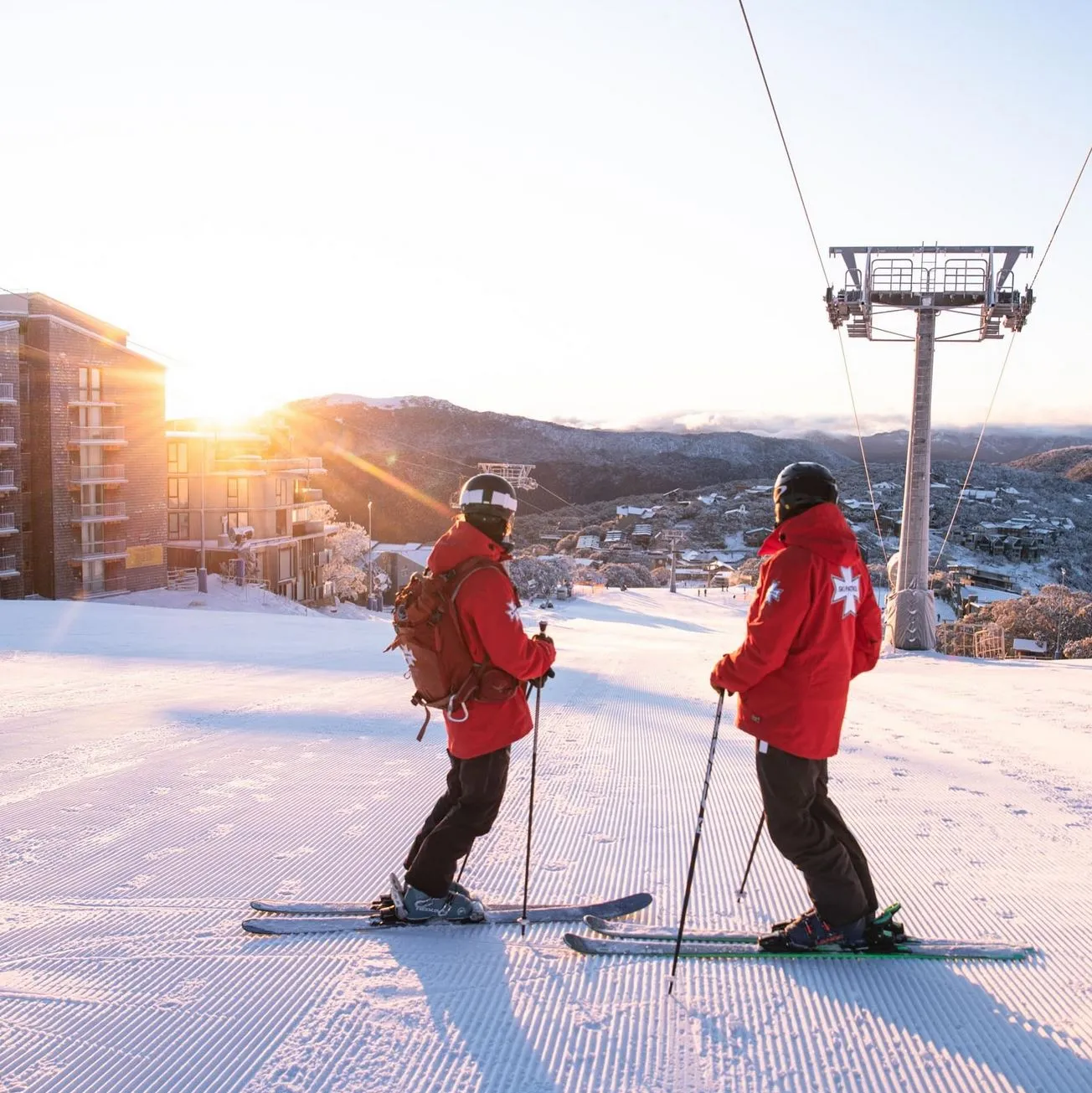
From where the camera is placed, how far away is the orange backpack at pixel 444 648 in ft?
10.1

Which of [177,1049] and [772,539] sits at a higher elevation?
[772,539]

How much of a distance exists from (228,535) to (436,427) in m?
97.0

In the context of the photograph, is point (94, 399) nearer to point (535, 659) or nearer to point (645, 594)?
point (645, 594)

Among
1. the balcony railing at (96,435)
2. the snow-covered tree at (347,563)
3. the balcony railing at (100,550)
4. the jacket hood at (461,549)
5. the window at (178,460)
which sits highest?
the balcony railing at (96,435)

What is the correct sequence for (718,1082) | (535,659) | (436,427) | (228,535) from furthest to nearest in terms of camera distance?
(436,427) < (228,535) < (535,659) < (718,1082)

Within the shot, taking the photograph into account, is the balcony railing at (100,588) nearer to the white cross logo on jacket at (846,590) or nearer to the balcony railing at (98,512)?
the balcony railing at (98,512)

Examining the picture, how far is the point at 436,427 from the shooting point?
135625 mm

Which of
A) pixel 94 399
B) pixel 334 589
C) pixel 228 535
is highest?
pixel 94 399

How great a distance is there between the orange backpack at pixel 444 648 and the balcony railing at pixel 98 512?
33463 mm

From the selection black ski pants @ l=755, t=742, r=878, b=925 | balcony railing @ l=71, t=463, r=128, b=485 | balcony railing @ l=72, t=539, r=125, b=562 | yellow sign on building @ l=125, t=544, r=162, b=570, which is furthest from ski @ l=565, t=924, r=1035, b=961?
yellow sign on building @ l=125, t=544, r=162, b=570

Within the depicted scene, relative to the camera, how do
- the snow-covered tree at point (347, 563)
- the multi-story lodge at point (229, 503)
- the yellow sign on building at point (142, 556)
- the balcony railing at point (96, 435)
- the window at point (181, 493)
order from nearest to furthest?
the balcony railing at point (96, 435) < the yellow sign on building at point (142, 556) < the multi-story lodge at point (229, 503) < the window at point (181, 493) < the snow-covered tree at point (347, 563)

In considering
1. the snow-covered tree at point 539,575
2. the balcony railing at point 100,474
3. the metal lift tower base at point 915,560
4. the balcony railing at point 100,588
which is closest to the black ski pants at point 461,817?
the metal lift tower base at point 915,560

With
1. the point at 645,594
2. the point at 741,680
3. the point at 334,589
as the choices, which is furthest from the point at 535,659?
the point at 334,589

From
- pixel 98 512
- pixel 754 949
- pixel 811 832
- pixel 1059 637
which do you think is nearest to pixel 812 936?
pixel 754 949
